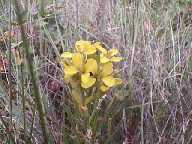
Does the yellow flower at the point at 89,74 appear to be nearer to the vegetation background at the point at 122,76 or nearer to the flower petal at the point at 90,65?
the flower petal at the point at 90,65

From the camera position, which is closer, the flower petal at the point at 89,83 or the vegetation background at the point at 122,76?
the flower petal at the point at 89,83

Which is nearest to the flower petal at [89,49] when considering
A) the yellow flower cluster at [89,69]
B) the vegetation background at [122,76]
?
the yellow flower cluster at [89,69]

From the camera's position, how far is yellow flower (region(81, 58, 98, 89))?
96 centimetres

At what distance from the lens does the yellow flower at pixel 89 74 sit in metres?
0.96

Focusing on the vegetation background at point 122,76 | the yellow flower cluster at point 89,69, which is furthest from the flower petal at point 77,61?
the vegetation background at point 122,76

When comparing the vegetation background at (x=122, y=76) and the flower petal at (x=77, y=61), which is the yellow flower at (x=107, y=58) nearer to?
the flower petal at (x=77, y=61)

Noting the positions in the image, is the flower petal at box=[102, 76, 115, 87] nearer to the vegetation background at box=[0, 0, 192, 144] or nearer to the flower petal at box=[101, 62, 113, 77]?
the flower petal at box=[101, 62, 113, 77]

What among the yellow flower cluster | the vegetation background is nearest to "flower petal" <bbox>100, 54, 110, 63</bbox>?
the yellow flower cluster

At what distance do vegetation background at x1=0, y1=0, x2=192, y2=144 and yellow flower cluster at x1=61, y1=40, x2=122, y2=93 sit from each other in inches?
4.1

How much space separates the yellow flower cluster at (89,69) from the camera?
972mm

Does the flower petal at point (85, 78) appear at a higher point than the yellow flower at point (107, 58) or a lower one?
lower

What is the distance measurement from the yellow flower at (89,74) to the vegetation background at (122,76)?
0.11 m

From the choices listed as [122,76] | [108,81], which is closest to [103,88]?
[108,81]

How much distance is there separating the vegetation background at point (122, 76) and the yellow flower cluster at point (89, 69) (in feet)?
0.34
